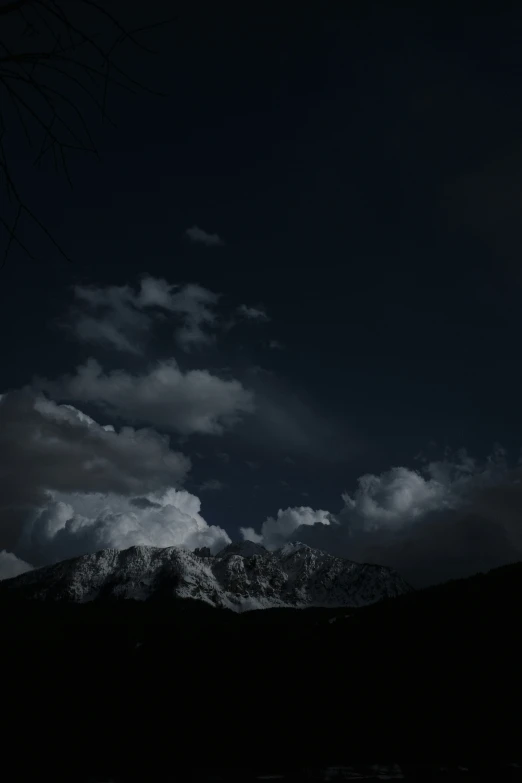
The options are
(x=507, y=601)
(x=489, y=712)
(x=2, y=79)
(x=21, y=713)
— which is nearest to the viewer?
(x=2, y=79)

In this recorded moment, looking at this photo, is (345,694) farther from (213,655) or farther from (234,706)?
(213,655)

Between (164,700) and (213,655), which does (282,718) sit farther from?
(213,655)

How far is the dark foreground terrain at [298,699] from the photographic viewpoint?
3180 cm

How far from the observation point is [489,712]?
4131 centimetres

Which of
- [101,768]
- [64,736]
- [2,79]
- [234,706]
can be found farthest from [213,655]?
[2,79]

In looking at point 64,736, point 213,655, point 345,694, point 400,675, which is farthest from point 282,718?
point 213,655

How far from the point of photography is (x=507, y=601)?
213ft

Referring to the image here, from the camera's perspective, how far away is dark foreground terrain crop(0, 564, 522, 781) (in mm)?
31797

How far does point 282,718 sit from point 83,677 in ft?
220

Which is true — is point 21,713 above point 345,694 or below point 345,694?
below

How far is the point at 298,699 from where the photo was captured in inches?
2714

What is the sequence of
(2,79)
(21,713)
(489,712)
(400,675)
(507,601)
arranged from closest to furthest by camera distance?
(2,79)
(489,712)
(400,675)
(507,601)
(21,713)

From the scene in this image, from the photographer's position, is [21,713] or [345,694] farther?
[21,713]

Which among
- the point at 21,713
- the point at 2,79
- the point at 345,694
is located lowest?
the point at 21,713
